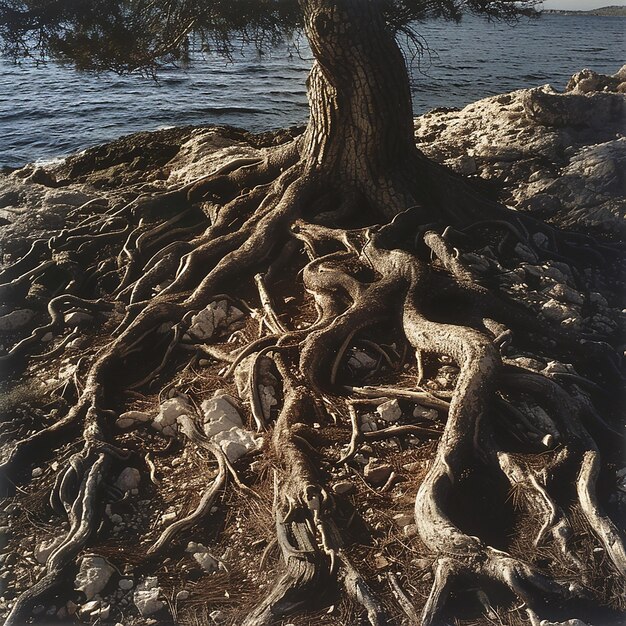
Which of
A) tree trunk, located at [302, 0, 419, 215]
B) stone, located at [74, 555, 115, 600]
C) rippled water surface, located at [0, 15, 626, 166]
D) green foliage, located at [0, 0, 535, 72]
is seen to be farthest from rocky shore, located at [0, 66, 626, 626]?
green foliage, located at [0, 0, 535, 72]

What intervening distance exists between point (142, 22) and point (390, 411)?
5963 mm

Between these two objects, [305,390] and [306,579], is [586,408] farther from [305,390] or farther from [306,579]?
[306,579]

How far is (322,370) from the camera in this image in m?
5.46

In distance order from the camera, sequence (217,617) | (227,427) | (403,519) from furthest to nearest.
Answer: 1. (227,427)
2. (403,519)
3. (217,617)

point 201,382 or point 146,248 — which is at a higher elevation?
point 146,248

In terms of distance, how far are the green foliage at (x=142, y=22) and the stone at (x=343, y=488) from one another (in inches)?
220

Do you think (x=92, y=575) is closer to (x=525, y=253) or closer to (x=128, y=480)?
(x=128, y=480)

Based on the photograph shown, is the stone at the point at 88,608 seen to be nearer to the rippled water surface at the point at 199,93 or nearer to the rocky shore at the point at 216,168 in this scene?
the rocky shore at the point at 216,168

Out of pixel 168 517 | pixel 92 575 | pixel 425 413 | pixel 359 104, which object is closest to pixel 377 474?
pixel 425 413

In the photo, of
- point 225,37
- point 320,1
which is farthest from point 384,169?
point 225,37

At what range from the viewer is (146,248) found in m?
7.86

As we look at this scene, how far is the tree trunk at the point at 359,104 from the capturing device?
253 inches

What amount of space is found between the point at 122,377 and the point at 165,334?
605 mm

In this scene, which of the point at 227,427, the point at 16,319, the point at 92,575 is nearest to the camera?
the point at 92,575
